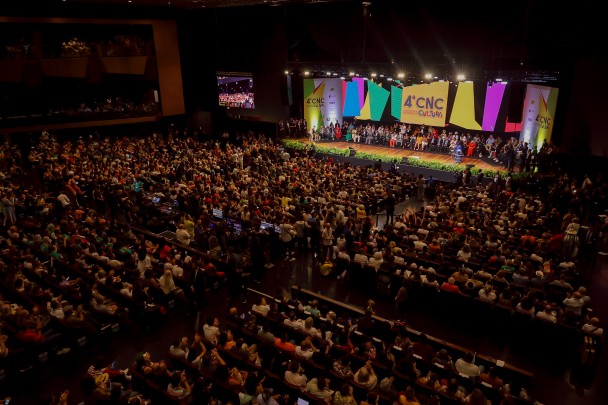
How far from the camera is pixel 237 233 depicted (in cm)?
1243

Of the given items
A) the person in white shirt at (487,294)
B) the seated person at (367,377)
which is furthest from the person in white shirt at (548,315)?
the seated person at (367,377)

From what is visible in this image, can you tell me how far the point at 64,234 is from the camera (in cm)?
1141

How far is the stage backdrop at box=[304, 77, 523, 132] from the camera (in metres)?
22.9

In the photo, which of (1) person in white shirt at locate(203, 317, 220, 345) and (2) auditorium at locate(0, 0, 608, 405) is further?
(1) person in white shirt at locate(203, 317, 220, 345)

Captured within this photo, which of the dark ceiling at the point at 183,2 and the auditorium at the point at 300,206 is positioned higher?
the dark ceiling at the point at 183,2

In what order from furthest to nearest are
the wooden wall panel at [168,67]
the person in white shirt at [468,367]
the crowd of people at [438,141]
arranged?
the wooden wall panel at [168,67] → the crowd of people at [438,141] → the person in white shirt at [468,367]

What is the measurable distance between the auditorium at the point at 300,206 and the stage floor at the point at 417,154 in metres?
0.30

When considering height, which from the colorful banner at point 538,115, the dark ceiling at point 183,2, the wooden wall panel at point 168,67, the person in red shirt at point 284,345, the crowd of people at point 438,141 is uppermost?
the dark ceiling at point 183,2

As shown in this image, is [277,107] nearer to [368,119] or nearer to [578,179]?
[368,119]

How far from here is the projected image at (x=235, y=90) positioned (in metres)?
26.4

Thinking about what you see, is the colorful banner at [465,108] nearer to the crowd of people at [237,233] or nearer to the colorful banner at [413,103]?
the colorful banner at [413,103]

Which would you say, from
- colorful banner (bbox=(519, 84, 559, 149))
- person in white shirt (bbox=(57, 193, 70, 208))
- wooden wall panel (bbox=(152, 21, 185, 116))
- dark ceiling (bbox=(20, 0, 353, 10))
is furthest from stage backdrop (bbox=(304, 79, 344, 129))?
person in white shirt (bbox=(57, 193, 70, 208))

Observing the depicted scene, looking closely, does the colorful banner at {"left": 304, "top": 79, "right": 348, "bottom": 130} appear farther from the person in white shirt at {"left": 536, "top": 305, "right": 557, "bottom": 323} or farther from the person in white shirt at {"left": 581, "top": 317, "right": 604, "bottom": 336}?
the person in white shirt at {"left": 581, "top": 317, "right": 604, "bottom": 336}

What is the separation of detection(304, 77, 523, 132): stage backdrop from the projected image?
11.3 feet
